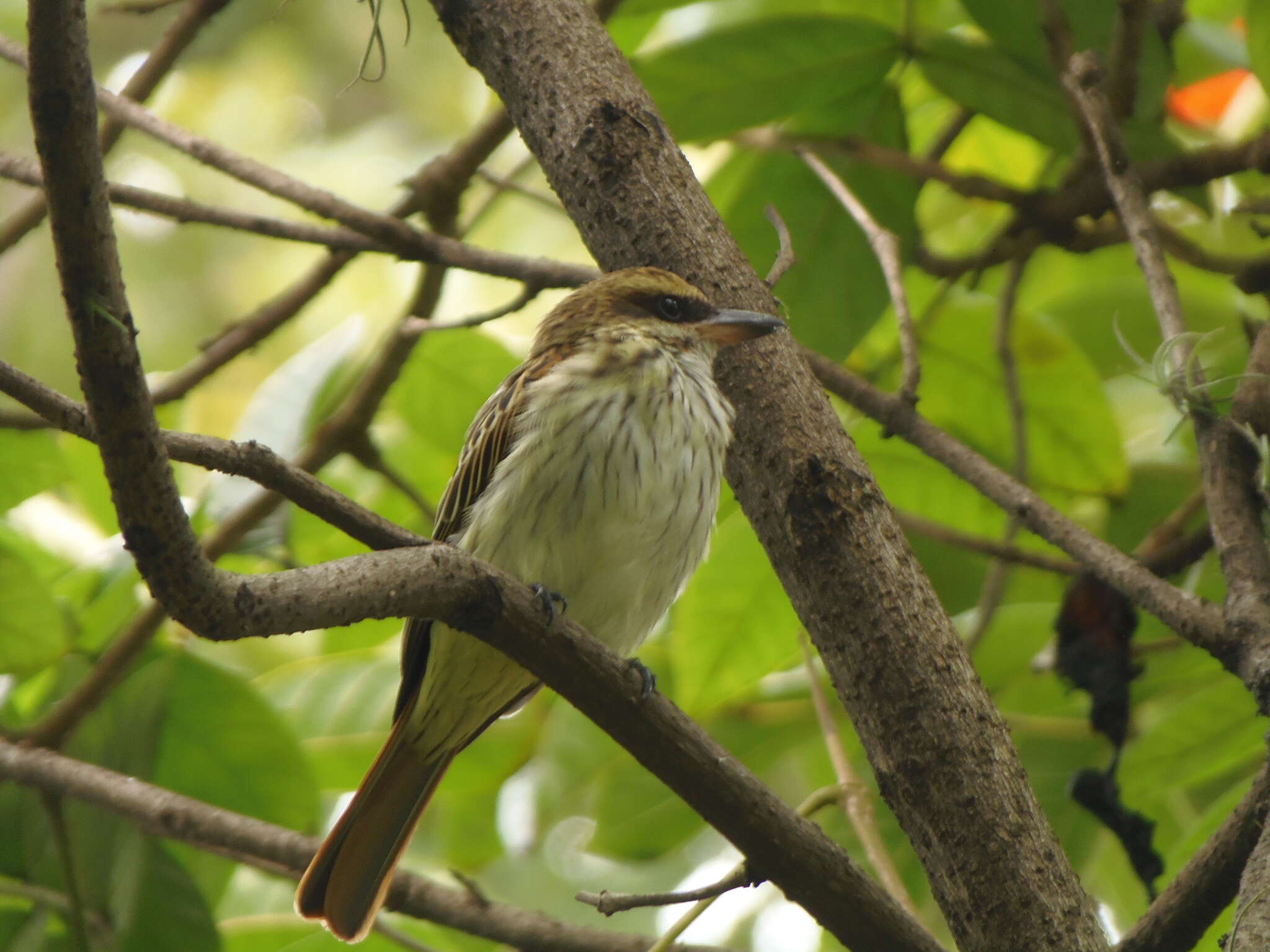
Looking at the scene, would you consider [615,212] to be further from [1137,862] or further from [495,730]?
[495,730]

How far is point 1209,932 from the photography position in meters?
2.19

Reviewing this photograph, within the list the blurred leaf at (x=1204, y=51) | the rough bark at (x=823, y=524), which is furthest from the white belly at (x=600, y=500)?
the blurred leaf at (x=1204, y=51)

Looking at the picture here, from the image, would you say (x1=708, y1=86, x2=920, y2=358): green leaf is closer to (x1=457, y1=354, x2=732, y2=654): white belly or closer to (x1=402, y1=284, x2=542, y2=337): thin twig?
(x1=457, y1=354, x2=732, y2=654): white belly

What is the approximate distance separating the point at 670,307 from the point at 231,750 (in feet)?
4.27

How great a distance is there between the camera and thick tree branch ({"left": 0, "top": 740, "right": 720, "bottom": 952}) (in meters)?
2.47

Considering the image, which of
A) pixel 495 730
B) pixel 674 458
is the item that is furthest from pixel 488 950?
pixel 674 458

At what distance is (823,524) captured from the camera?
79.4 inches

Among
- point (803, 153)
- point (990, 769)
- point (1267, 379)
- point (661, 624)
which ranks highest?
point (803, 153)

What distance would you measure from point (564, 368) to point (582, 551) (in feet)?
1.22

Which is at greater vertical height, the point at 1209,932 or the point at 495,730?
the point at 495,730

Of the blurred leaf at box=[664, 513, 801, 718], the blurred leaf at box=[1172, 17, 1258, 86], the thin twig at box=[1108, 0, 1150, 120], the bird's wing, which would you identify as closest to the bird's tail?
the bird's wing

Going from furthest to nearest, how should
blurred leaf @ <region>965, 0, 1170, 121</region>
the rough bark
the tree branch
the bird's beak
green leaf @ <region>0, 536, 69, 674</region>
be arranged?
blurred leaf @ <region>965, 0, 1170, 121</region> → green leaf @ <region>0, 536, 69, 674</region> → the bird's beak → the rough bark → the tree branch

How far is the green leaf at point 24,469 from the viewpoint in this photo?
2.93 m

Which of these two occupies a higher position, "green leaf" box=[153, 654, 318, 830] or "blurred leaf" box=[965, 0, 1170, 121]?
"blurred leaf" box=[965, 0, 1170, 121]
